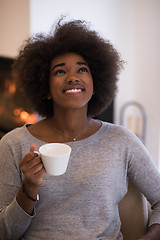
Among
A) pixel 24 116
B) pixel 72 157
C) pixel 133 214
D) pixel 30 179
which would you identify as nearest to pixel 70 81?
pixel 72 157

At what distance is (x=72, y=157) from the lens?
1.10 meters

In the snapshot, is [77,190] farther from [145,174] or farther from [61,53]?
[61,53]

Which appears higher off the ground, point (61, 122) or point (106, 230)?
point (61, 122)

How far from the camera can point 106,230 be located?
3.56 feet

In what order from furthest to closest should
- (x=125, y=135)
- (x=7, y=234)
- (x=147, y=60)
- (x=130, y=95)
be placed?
Result: (x=130, y=95) → (x=147, y=60) → (x=125, y=135) → (x=7, y=234)

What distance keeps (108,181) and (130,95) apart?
82.2 inches

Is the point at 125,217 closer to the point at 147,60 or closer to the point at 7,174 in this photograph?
the point at 7,174

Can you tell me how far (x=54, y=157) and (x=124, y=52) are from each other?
235 cm

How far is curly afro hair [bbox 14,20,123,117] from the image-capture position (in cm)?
120

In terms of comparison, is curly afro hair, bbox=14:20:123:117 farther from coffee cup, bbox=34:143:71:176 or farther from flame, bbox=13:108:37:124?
flame, bbox=13:108:37:124

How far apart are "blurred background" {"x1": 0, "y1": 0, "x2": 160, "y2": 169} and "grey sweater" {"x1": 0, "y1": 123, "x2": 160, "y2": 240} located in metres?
1.44

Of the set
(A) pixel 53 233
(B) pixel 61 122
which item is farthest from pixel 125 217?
(B) pixel 61 122

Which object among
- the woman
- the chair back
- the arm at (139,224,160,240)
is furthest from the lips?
the arm at (139,224,160,240)

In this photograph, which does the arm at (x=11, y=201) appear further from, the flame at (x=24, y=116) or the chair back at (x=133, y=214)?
the flame at (x=24, y=116)
